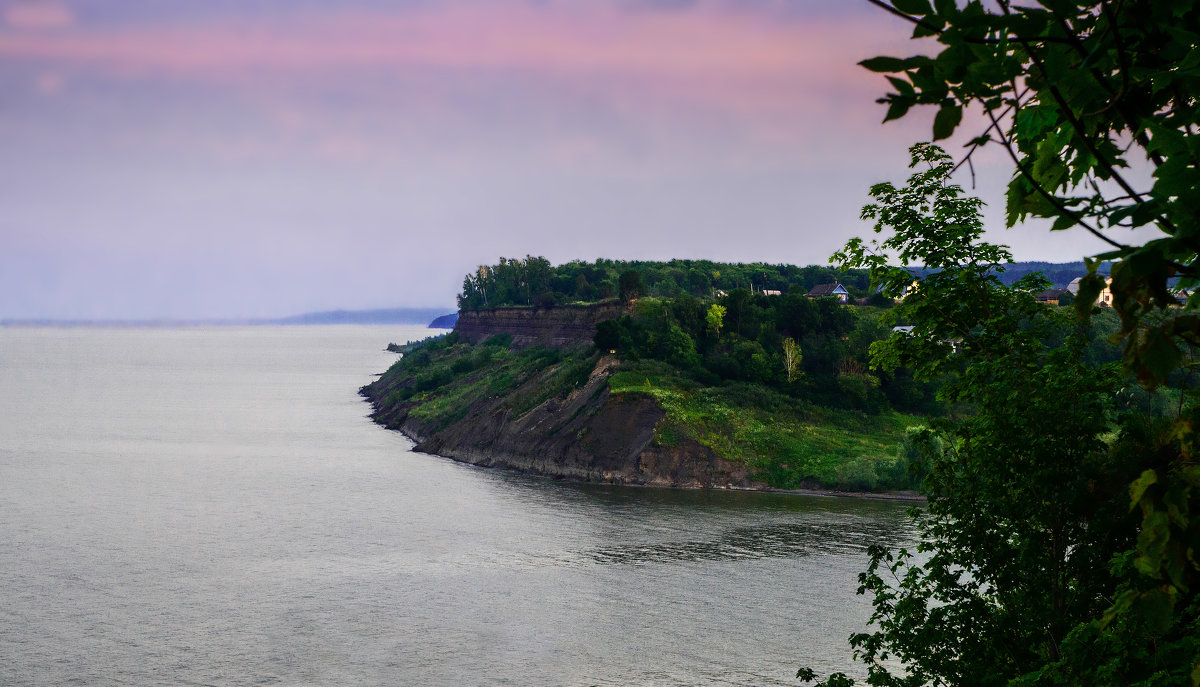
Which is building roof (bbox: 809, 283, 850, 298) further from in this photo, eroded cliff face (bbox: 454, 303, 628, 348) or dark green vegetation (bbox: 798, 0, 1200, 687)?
dark green vegetation (bbox: 798, 0, 1200, 687)

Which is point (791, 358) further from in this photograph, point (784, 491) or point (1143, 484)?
point (1143, 484)

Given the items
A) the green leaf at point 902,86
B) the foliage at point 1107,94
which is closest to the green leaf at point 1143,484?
the foliage at point 1107,94

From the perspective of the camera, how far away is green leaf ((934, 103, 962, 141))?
3.95m

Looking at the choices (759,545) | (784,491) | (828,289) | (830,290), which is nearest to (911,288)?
(759,545)

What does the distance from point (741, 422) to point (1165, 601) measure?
83006mm

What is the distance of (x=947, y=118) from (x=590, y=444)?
81.7 m

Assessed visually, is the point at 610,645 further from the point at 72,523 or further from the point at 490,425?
the point at 490,425

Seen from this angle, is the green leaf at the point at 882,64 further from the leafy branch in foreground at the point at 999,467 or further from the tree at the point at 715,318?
the tree at the point at 715,318

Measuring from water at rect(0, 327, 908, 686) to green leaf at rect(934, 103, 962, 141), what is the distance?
1491 inches

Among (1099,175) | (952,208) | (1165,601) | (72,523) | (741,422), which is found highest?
(952,208)

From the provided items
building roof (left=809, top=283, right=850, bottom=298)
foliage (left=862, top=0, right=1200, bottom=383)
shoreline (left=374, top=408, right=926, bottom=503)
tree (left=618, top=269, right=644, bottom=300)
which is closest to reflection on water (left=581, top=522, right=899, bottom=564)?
shoreline (left=374, top=408, right=926, bottom=503)

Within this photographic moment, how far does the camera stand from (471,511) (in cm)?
7056

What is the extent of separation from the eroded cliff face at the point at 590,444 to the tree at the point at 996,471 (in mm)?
58863

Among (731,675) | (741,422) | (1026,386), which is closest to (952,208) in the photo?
(1026,386)
